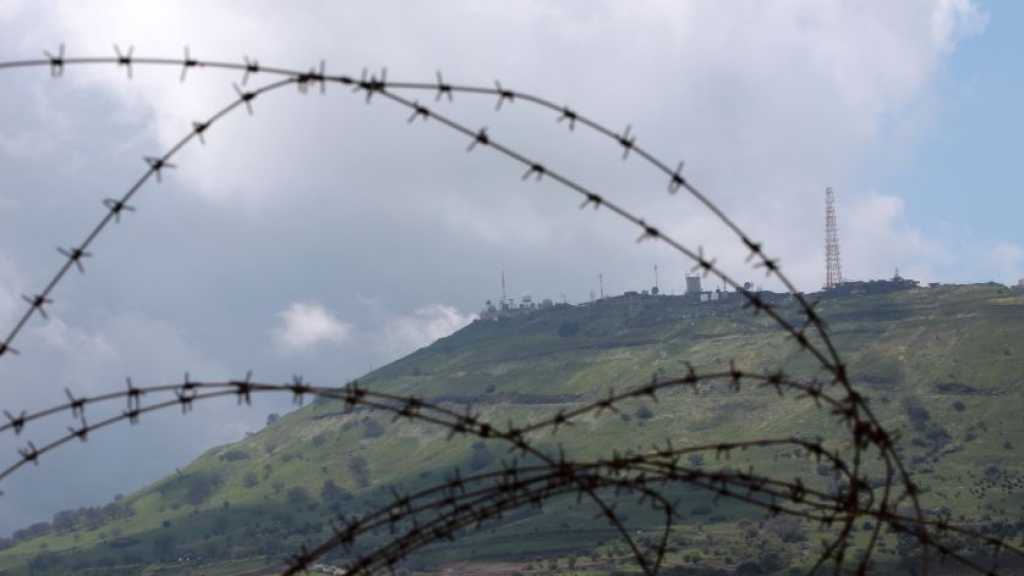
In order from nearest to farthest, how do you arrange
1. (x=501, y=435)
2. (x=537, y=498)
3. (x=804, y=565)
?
1. (x=501, y=435)
2. (x=537, y=498)
3. (x=804, y=565)

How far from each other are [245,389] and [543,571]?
190594 mm

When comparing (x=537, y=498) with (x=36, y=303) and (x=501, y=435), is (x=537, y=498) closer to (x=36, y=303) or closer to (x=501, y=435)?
(x=501, y=435)

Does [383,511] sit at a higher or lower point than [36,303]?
lower

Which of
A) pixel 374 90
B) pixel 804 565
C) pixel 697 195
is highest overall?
pixel 374 90

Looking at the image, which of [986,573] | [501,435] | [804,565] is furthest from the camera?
[804,565]

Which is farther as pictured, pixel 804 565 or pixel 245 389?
pixel 804 565

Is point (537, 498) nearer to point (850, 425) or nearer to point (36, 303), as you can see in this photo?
point (850, 425)

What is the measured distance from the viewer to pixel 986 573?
1020cm

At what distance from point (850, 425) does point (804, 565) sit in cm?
18049

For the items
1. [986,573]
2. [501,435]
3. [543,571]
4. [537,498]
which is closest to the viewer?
[501,435]

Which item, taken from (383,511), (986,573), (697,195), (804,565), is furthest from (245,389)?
(804,565)

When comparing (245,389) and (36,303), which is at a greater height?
(36,303)

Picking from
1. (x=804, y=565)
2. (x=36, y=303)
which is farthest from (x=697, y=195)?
(x=804, y=565)

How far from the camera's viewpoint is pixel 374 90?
934 cm
